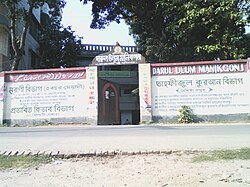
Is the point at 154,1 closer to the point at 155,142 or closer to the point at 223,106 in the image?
the point at 223,106

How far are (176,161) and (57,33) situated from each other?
2933 centimetres

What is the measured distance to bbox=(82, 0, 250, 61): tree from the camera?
19.5 m

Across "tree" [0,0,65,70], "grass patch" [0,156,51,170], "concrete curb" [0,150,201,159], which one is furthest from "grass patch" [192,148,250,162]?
"tree" [0,0,65,70]

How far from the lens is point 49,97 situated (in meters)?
17.4

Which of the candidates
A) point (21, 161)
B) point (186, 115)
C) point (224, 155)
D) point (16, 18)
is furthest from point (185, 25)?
point (21, 161)

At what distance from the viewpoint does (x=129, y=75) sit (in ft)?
111

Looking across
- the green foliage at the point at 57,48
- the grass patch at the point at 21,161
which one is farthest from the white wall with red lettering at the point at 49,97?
the green foliage at the point at 57,48

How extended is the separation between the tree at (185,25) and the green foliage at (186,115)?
5.22 metres

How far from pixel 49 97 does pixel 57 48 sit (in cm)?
1675

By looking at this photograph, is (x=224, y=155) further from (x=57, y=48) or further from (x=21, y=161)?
(x=57, y=48)

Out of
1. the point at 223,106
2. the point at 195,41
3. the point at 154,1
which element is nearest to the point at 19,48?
the point at 154,1

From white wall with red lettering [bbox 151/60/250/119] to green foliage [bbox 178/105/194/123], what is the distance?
0.25 metres

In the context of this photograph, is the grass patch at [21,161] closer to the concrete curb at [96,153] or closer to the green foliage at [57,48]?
the concrete curb at [96,153]

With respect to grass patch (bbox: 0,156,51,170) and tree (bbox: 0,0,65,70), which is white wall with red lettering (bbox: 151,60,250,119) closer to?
tree (bbox: 0,0,65,70)
